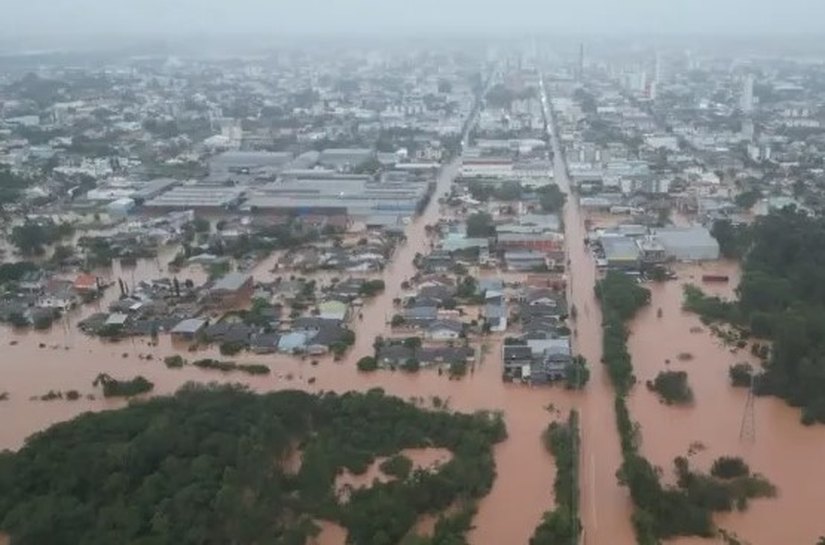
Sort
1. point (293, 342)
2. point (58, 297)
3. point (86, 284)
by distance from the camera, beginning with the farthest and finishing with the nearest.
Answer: point (86, 284), point (58, 297), point (293, 342)

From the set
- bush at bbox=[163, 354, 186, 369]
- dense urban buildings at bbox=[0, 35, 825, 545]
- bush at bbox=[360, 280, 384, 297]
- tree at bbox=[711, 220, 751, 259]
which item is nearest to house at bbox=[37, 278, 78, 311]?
dense urban buildings at bbox=[0, 35, 825, 545]

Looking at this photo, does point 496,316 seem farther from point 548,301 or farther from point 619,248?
point 619,248

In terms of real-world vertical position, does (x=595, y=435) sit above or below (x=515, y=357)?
below

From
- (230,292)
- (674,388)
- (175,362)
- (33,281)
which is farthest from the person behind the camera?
(33,281)

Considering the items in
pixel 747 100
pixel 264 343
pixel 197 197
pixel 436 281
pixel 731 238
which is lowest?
pixel 264 343

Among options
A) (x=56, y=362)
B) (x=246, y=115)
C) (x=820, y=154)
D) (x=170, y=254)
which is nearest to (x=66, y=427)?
(x=56, y=362)

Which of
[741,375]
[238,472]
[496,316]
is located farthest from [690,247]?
[238,472]

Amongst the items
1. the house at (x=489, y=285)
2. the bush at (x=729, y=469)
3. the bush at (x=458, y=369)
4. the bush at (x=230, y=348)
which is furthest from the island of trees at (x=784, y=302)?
the bush at (x=230, y=348)
